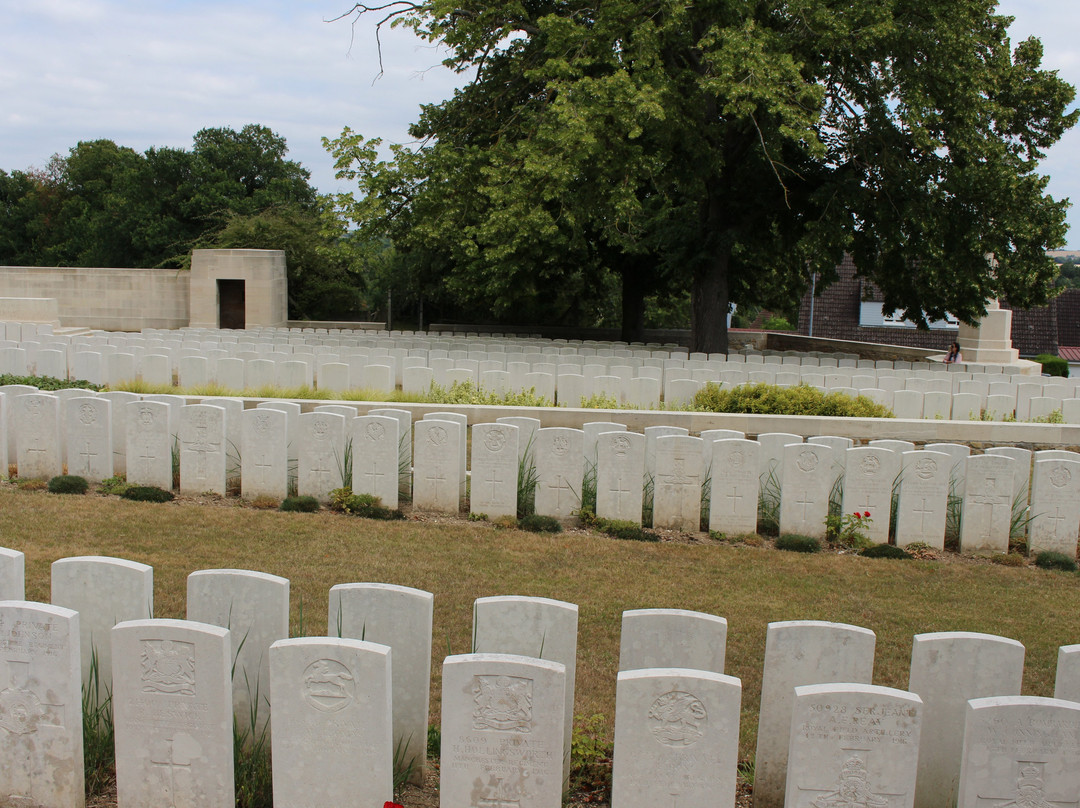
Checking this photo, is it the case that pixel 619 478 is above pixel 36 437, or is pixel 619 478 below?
below

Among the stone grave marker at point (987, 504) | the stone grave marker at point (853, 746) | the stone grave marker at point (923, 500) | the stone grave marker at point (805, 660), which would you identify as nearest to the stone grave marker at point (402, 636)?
the stone grave marker at point (805, 660)

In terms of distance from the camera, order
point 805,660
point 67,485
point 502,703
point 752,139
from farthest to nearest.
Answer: point 752,139 < point 67,485 < point 805,660 < point 502,703

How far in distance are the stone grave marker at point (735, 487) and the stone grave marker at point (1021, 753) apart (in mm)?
4821

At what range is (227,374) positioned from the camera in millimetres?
13289

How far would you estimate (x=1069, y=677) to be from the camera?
12.3ft

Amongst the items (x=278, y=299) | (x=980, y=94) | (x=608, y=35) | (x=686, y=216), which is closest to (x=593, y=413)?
(x=608, y=35)

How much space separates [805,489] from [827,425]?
10.4ft

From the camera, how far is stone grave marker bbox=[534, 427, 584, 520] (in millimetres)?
8234

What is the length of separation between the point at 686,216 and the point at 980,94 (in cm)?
789

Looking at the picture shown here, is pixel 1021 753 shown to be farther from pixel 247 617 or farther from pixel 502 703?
pixel 247 617

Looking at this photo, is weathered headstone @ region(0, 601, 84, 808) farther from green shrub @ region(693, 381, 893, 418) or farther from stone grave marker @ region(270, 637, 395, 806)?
green shrub @ region(693, 381, 893, 418)

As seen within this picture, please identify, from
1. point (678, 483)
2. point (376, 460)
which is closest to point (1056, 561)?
point (678, 483)

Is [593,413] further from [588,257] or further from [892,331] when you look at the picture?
[892,331]

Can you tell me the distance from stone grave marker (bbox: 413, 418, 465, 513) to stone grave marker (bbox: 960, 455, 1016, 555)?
4600 mm
